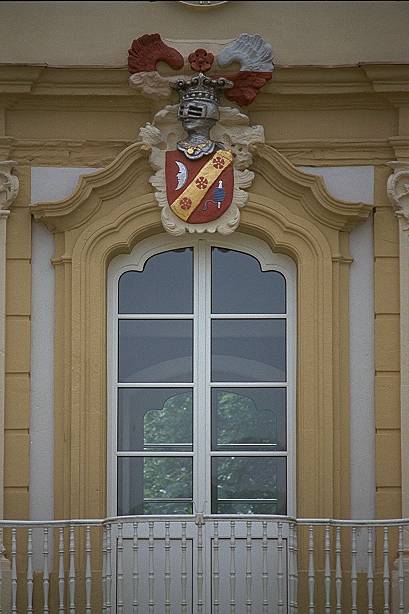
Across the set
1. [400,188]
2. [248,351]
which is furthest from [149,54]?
[248,351]

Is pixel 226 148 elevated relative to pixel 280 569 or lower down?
elevated

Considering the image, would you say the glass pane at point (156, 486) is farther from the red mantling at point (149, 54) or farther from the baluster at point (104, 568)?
the red mantling at point (149, 54)

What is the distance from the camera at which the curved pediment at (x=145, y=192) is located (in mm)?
10461

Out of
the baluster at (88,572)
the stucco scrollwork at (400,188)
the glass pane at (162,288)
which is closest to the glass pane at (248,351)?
the glass pane at (162,288)

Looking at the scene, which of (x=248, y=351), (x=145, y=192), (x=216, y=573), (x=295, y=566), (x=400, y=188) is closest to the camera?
(x=216, y=573)

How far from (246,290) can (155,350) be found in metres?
0.77

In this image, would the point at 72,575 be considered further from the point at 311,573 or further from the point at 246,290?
the point at 246,290

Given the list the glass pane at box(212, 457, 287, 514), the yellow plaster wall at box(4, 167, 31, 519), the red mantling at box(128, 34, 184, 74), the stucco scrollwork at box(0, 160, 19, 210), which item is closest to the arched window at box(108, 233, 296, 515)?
the glass pane at box(212, 457, 287, 514)

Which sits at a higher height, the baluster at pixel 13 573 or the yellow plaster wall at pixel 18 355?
the yellow plaster wall at pixel 18 355

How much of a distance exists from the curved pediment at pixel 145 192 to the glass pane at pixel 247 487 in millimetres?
1774

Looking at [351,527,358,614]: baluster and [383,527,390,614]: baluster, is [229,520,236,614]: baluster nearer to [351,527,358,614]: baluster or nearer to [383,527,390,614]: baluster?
[351,527,358,614]: baluster

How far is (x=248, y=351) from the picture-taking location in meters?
10.7

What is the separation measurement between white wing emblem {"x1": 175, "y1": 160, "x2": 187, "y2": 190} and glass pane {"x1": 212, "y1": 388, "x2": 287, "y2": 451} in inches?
57.2

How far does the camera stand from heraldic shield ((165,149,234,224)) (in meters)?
10.5
